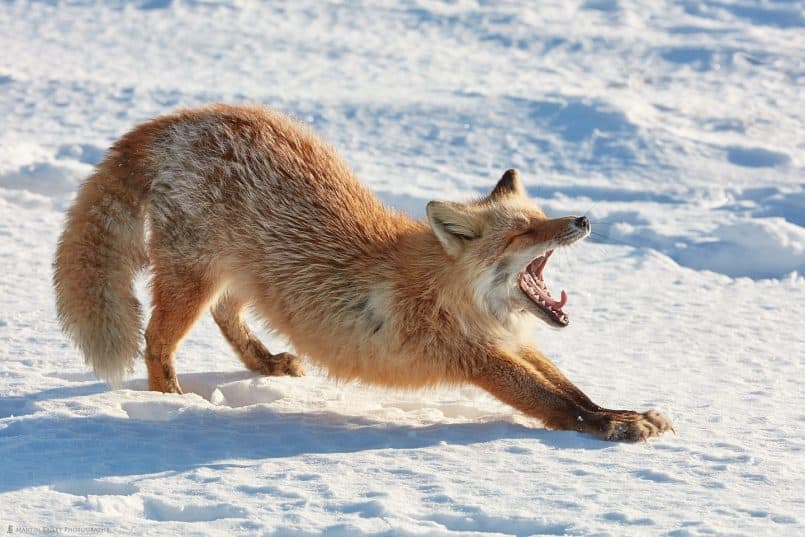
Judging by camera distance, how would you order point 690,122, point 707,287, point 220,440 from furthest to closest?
point 690,122, point 707,287, point 220,440

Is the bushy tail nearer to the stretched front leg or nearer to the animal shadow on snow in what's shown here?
the animal shadow on snow

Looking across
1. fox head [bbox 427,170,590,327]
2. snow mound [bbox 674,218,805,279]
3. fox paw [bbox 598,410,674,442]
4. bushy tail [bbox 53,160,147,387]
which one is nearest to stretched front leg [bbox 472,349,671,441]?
fox paw [bbox 598,410,674,442]

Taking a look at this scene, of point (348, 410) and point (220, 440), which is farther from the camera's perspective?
point (348, 410)

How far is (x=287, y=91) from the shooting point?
12.0 meters

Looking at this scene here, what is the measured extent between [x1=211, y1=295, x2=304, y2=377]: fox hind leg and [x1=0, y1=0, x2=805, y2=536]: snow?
105 mm

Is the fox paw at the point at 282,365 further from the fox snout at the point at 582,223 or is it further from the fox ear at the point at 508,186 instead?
the fox snout at the point at 582,223

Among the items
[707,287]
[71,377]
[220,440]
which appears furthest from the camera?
[707,287]

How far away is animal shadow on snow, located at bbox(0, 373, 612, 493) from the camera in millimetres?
4449

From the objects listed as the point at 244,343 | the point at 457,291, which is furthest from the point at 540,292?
the point at 244,343

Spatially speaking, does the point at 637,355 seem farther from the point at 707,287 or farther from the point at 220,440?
the point at 220,440

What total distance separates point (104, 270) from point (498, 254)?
2.08 m

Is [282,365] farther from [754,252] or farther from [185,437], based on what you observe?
[754,252]

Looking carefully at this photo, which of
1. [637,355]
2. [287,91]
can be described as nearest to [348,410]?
[637,355]

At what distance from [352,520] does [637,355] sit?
3274 mm
